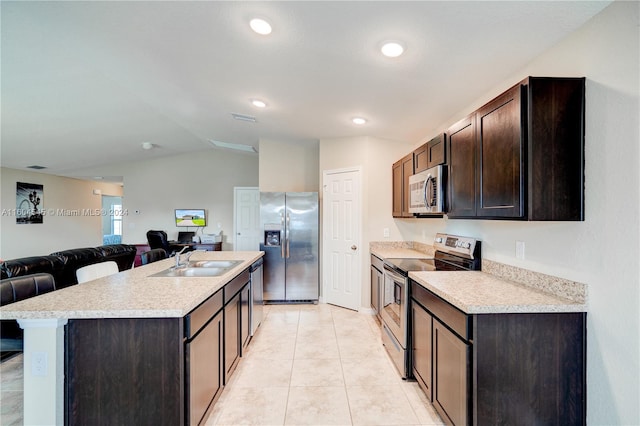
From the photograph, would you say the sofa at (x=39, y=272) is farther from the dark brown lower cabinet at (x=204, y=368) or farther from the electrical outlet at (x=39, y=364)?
the dark brown lower cabinet at (x=204, y=368)

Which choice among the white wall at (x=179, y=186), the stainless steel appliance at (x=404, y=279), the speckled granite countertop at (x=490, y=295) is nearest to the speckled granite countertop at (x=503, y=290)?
the speckled granite countertop at (x=490, y=295)

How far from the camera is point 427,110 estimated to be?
281 centimetres

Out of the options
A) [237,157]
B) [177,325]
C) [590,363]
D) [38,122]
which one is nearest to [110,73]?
[38,122]

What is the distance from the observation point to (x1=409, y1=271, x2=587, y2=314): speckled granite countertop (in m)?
1.43

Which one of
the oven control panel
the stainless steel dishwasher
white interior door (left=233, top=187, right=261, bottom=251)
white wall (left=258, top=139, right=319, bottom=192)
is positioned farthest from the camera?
white interior door (left=233, top=187, right=261, bottom=251)

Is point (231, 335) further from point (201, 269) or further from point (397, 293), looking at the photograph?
point (397, 293)

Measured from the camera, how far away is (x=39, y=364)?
1368mm

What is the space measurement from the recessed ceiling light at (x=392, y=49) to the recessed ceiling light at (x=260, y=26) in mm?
771

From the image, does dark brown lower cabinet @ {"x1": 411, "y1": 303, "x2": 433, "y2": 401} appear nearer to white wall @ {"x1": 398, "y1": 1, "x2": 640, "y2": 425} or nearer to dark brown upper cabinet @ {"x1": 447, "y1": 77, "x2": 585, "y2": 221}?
white wall @ {"x1": 398, "y1": 1, "x2": 640, "y2": 425}

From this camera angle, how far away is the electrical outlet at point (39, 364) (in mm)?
1364

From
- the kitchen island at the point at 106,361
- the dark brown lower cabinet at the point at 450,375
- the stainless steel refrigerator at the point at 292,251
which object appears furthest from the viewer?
the stainless steel refrigerator at the point at 292,251

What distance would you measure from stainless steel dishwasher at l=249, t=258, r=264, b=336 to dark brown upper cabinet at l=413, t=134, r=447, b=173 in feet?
6.80

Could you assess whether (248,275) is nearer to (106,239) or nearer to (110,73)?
(110,73)

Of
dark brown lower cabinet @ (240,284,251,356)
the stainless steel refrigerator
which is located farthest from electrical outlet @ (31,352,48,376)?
the stainless steel refrigerator
